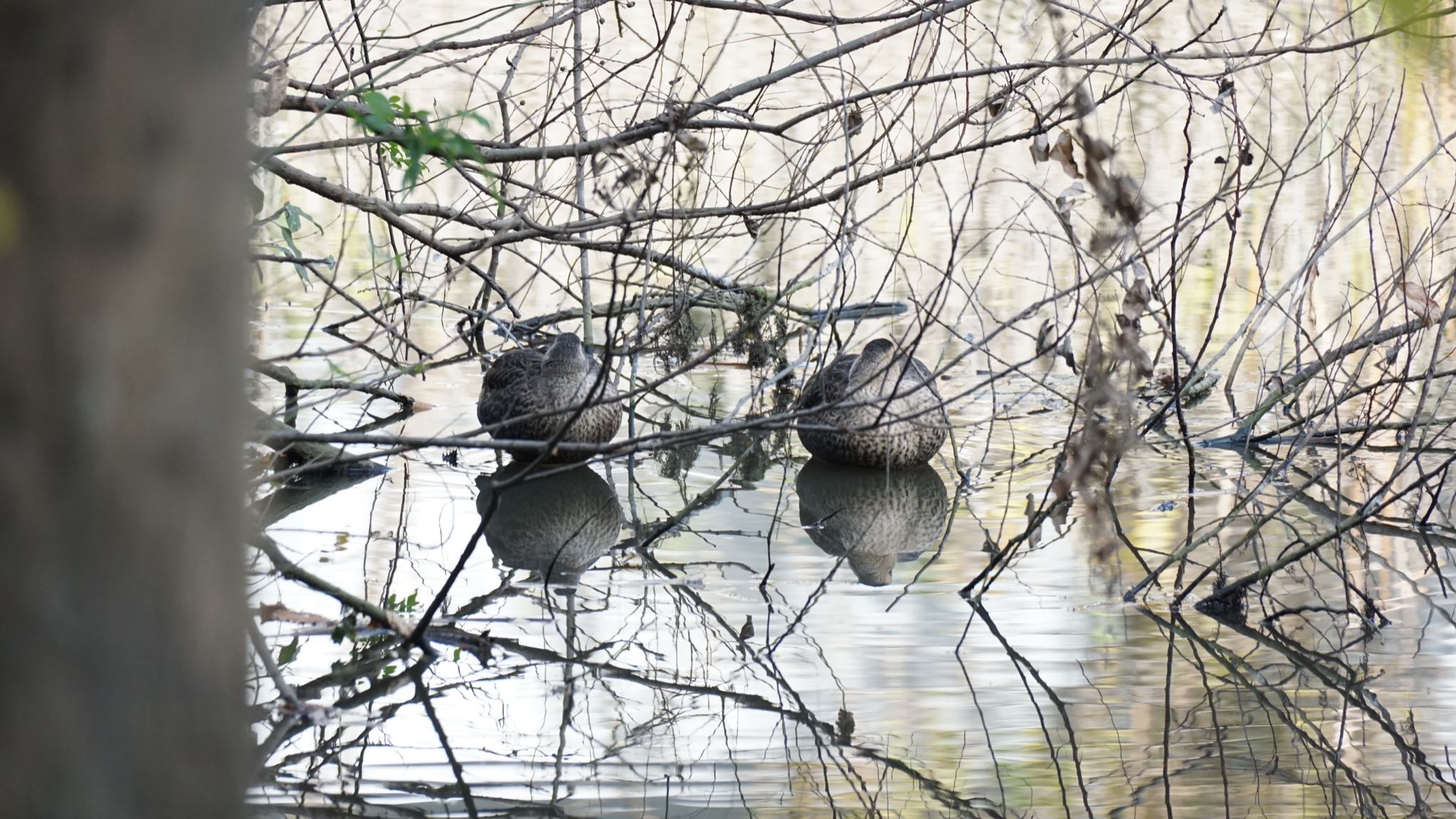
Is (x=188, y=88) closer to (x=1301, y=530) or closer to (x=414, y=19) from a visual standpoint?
(x=1301, y=530)

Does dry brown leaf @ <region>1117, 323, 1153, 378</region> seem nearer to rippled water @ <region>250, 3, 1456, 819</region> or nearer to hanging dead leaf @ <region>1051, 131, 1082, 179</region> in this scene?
rippled water @ <region>250, 3, 1456, 819</region>

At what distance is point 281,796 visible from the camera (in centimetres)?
343

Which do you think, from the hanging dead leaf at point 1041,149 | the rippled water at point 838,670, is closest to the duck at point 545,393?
the rippled water at point 838,670

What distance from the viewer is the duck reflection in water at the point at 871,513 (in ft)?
17.9

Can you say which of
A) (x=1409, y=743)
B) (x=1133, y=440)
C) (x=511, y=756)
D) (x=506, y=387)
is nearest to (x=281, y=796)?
(x=511, y=756)

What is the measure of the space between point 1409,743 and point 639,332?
2129 mm

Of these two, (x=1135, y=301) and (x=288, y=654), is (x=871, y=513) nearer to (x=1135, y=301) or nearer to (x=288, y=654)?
(x=1135, y=301)

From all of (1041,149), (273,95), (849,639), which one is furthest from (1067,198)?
(273,95)

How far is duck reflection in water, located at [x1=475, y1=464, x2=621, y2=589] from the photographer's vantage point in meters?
5.32

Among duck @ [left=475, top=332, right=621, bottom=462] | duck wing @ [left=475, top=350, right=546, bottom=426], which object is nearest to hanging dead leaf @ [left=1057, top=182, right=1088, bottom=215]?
duck @ [left=475, top=332, right=621, bottom=462]

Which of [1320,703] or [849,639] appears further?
[849,639]

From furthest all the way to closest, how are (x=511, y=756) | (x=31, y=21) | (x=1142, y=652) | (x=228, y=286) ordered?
(x=1142, y=652), (x=511, y=756), (x=228, y=286), (x=31, y=21)

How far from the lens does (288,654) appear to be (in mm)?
4242

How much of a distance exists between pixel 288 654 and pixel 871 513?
2.55 metres
